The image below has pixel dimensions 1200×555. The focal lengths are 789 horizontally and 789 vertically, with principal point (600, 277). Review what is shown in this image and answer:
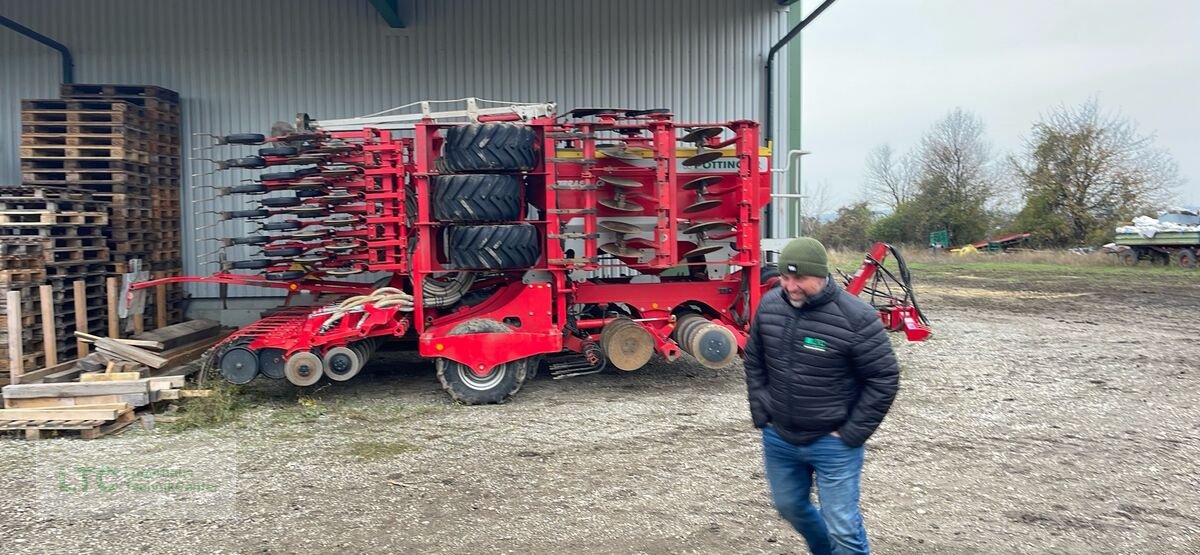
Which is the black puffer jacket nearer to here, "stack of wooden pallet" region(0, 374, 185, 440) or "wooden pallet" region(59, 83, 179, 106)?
"stack of wooden pallet" region(0, 374, 185, 440)

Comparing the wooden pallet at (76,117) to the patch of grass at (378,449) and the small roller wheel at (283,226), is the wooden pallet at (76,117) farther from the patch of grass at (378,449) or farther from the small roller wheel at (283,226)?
the patch of grass at (378,449)

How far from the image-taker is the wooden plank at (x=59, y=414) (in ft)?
21.0

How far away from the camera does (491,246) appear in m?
7.28

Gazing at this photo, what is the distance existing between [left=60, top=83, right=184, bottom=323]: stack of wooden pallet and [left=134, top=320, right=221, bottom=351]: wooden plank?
96cm

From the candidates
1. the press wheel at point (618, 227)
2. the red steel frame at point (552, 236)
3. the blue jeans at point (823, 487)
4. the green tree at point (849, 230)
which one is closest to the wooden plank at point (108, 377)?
the red steel frame at point (552, 236)

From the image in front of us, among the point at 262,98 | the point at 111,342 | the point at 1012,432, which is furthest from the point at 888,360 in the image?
the point at 262,98

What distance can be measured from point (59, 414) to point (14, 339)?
1278 millimetres

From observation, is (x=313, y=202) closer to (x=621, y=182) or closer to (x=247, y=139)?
(x=247, y=139)

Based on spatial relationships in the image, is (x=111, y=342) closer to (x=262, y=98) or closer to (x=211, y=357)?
(x=211, y=357)

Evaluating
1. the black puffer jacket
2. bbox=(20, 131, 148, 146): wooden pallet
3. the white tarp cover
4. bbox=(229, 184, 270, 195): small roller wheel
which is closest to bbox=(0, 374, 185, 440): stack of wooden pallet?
bbox=(229, 184, 270, 195): small roller wheel

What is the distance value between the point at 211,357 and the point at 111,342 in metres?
0.96

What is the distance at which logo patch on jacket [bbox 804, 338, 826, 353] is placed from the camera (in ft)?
10.6

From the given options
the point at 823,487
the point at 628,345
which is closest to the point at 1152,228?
the point at 628,345
